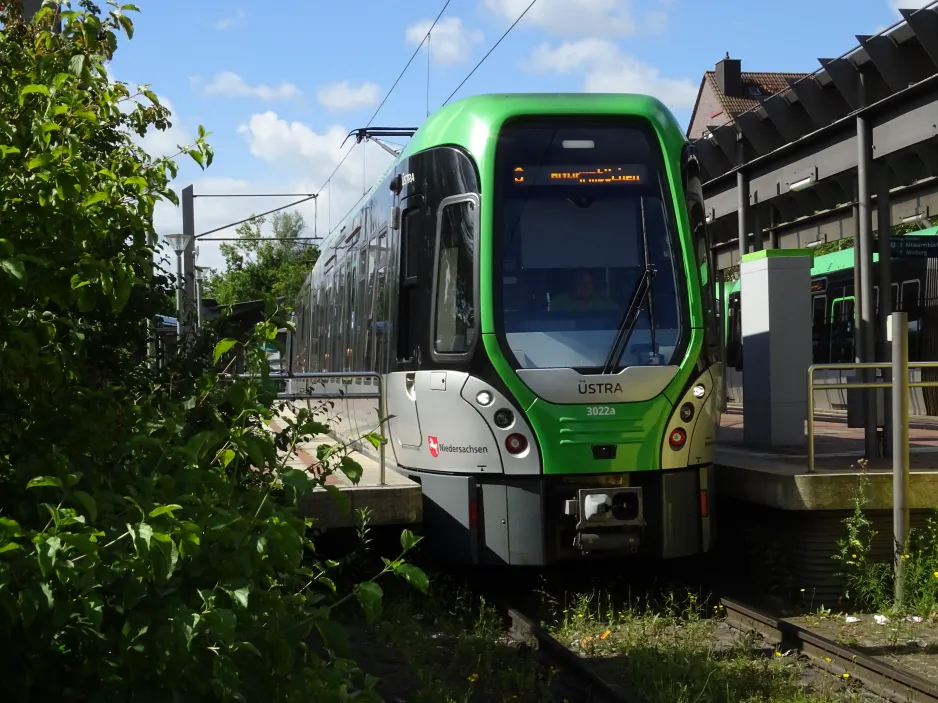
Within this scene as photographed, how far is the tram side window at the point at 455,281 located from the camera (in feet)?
28.5

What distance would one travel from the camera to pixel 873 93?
35.8 feet

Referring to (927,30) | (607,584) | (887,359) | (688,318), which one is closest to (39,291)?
(688,318)

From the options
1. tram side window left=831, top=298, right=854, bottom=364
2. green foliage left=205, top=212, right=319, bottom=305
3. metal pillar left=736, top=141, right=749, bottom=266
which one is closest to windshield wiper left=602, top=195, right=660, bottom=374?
metal pillar left=736, top=141, right=749, bottom=266

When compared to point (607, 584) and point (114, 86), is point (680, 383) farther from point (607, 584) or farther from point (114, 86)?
point (114, 86)

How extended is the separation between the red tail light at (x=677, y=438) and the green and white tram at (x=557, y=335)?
10mm

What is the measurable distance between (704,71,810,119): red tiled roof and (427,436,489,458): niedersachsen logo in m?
61.6

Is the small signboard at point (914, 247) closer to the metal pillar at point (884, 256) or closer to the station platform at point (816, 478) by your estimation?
the metal pillar at point (884, 256)

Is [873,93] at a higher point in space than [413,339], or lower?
higher

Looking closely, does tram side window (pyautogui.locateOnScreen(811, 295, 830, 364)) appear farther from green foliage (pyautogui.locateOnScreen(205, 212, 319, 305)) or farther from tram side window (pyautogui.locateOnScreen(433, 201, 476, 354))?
green foliage (pyautogui.locateOnScreen(205, 212, 319, 305))

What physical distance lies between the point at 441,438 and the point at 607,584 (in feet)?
6.80

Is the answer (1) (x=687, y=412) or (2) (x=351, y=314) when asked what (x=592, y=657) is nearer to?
(1) (x=687, y=412)

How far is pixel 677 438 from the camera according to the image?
28.3ft

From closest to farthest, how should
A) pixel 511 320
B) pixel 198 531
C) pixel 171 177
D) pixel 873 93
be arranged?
pixel 198 531
pixel 171 177
pixel 511 320
pixel 873 93

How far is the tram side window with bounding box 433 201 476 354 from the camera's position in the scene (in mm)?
8688
